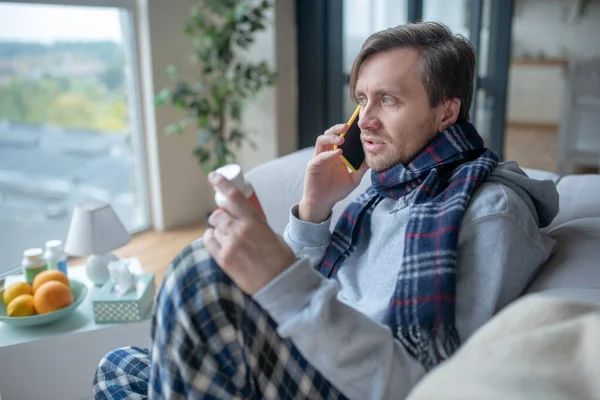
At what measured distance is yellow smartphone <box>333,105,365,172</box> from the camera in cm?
139

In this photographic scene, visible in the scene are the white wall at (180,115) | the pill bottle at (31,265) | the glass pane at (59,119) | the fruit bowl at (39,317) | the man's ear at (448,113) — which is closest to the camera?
the man's ear at (448,113)

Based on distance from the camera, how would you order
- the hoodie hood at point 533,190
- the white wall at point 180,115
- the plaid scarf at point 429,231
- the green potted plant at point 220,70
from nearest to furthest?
the plaid scarf at point 429,231, the hoodie hood at point 533,190, the green potted plant at point 220,70, the white wall at point 180,115

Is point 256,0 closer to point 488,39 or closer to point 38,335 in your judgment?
point 488,39

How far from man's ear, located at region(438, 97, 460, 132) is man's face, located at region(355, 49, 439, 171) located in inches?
0.5

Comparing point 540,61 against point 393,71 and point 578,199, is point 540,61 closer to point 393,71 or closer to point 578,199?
point 578,199

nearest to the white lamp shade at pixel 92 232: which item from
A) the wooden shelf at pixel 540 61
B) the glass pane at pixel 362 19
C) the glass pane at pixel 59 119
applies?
the glass pane at pixel 59 119

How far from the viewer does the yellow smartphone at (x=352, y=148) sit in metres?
1.39

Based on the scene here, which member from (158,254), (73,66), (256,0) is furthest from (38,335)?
(256,0)

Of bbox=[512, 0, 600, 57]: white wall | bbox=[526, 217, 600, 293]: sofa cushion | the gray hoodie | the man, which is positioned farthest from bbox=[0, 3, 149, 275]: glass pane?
bbox=[512, 0, 600, 57]: white wall

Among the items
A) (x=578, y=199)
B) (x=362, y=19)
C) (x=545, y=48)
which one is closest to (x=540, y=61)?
(x=545, y=48)

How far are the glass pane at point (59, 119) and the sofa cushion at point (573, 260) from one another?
8.03ft

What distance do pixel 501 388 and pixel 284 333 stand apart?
0.35 meters

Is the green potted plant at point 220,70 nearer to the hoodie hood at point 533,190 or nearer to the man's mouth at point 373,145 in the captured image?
the man's mouth at point 373,145

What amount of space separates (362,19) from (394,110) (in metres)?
2.64
